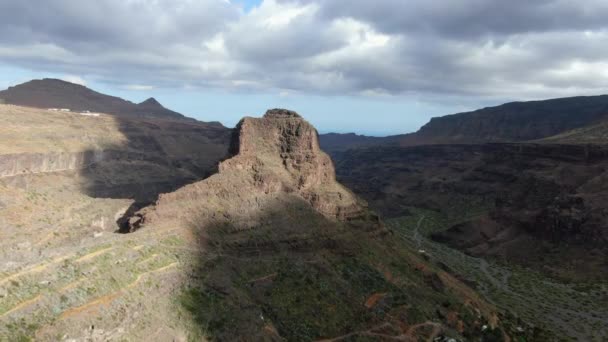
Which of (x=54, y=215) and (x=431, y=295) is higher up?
(x=54, y=215)

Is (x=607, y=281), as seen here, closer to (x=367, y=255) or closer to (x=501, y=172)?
(x=367, y=255)

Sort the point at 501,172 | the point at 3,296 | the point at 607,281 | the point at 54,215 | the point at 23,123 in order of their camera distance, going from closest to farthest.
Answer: the point at 3,296
the point at 54,215
the point at 607,281
the point at 23,123
the point at 501,172

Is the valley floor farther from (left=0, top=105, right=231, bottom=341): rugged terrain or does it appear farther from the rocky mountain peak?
(left=0, top=105, right=231, bottom=341): rugged terrain

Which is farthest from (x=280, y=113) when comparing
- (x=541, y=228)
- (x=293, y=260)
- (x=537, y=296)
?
(x=541, y=228)

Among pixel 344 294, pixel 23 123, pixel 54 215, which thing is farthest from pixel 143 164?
pixel 344 294

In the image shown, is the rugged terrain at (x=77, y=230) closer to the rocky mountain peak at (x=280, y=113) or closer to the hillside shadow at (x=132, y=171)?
the hillside shadow at (x=132, y=171)

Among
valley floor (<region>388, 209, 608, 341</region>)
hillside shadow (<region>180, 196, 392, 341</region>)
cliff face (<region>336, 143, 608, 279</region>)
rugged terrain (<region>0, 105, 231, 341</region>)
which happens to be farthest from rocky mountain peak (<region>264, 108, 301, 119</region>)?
cliff face (<region>336, 143, 608, 279</region>)

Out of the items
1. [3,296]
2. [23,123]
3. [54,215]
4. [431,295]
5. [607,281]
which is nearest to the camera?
[3,296]
